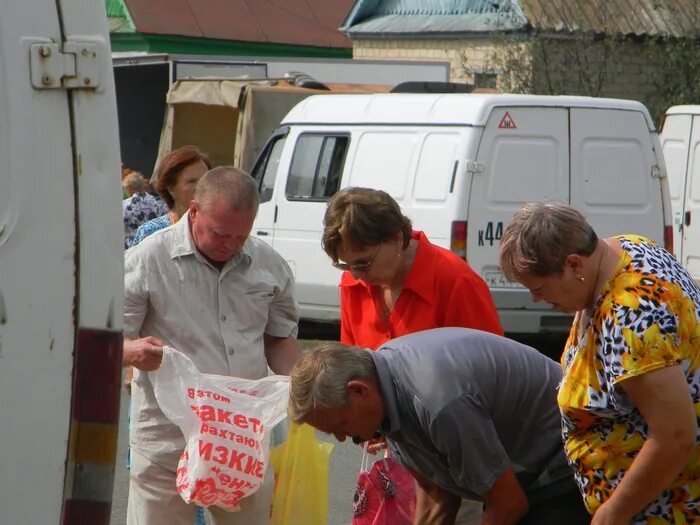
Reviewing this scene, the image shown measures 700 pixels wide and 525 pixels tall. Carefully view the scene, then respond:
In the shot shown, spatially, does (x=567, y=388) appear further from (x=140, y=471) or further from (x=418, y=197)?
(x=418, y=197)

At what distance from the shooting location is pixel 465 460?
3320 millimetres

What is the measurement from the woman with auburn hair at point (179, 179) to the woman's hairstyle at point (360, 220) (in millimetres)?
1471

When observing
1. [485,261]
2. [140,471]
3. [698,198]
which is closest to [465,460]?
[140,471]

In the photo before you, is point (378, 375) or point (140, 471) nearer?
point (378, 375)

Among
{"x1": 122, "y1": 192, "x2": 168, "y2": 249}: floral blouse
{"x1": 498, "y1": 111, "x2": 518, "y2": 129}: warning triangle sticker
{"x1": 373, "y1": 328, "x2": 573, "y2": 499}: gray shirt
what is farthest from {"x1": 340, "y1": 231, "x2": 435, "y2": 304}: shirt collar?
{"x1": 498, "y1": 111, "x2": 518, "y2": 129}: warning triangle sticker

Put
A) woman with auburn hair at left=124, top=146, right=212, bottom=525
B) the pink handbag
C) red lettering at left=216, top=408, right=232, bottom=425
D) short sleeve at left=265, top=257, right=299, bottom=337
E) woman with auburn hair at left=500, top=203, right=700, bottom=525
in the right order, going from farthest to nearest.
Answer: woman with auburn hair at left=124, top=146, right=212, bottom=525 < short sleeve at left=265, top=257, right=299, bottom=337 < red lettering at left=216, top=408, right=232, bottom=425 < the pink handbag < woman with auburn hair at left=500, top=203, right=700, bottom=525

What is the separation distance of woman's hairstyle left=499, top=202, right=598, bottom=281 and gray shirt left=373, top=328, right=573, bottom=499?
1.06 ft

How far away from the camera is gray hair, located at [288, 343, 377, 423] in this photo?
3.39 metres

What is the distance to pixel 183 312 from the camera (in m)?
4.40

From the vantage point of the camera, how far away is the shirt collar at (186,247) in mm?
4402

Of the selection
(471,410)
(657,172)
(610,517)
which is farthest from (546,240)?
(657,172)

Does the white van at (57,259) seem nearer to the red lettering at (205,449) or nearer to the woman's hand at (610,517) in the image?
the woman's hand at (610,517)

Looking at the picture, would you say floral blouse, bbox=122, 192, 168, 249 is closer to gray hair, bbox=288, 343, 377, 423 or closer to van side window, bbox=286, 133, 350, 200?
van side window, bbox=286, 133, 350, 200

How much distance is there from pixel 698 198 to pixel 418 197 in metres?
3.78
